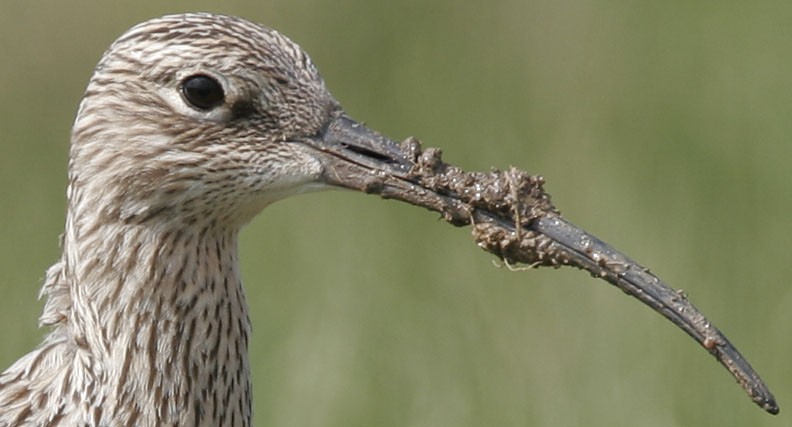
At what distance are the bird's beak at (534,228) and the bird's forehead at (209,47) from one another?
1.07 feet

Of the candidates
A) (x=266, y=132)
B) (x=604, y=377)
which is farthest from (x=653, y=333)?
(x=266, y=132)

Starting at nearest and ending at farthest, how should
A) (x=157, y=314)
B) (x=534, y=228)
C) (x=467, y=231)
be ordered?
(x=534, y=228)
(x=157, y=314)
(x=467, y=231)

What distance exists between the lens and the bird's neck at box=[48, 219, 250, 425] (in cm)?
726

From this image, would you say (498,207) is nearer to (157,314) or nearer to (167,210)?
(167,210)

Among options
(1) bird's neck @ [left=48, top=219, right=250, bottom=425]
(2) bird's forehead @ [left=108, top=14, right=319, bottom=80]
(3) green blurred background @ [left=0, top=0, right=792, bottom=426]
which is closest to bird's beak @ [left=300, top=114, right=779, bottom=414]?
(2) bird's forehead @ [left=108, top=14, right=319, bottom=80]

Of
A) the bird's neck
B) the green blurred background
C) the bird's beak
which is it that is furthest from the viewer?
the green blurred background

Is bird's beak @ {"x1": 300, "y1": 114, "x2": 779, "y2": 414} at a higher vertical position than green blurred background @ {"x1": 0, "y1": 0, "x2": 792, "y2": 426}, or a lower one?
lower

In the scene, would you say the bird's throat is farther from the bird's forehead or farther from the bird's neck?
the bird's forehead

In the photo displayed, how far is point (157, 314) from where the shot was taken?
24.0 ft

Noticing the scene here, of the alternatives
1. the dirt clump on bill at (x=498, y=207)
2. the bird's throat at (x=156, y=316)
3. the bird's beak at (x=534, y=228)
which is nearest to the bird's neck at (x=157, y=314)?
the bird's throat at (x=156, y=316)

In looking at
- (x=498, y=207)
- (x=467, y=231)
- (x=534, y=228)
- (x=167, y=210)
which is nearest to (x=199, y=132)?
(x=167, y=210)

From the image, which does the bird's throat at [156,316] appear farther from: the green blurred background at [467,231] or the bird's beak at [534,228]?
the green blurred background at [467,231]

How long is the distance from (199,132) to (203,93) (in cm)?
12

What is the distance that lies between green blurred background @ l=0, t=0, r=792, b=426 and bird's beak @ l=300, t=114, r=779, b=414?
106 inches
